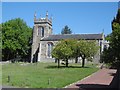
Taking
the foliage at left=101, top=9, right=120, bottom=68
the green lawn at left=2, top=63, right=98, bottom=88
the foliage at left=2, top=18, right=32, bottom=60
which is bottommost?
the green lawn at left=2, top=63, right=98, bottom=88

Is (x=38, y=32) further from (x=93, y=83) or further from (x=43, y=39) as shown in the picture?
(x=93, y=83)

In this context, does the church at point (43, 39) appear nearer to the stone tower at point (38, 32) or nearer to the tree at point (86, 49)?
the stone tower at point (38, 32)

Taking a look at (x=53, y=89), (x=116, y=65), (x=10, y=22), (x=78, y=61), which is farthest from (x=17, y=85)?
(x=10, y=22)

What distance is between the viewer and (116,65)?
17203mm

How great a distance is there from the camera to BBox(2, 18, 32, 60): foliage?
71500mm

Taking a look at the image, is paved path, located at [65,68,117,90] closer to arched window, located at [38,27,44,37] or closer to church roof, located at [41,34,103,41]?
church roof, located at [41,34,103,41]

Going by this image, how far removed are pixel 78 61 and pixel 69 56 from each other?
1857 cm

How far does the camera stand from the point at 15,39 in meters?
72.8

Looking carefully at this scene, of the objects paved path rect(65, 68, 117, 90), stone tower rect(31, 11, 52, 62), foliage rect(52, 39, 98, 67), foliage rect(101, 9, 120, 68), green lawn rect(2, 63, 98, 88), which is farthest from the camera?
stone tower rect(31, 11, 52, 62)

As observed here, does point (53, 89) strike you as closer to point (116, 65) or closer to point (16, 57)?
point (116, 65)

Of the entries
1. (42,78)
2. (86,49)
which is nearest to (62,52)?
(86,49)

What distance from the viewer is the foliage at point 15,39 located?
7150cm

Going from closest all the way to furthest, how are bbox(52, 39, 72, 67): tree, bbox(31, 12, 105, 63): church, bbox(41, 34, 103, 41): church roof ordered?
bbox(52, 39, 72, 67): tree < bbox(41, 34, 103, 41): church roof < bbox(31, 12, 105, 63): church

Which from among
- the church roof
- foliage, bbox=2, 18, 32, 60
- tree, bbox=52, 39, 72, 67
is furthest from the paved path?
foliage, bbox=2, 18, 32, 60
